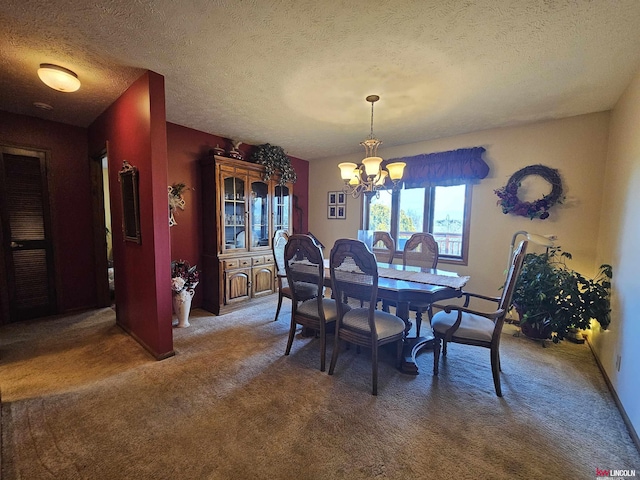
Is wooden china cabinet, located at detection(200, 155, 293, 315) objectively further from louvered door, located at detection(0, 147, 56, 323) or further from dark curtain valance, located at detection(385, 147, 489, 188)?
dark curtain valance, located at detection(385, 147, 489, 188)

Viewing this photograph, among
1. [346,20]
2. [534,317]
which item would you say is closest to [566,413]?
[534,317]

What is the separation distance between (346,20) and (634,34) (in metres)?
1.81

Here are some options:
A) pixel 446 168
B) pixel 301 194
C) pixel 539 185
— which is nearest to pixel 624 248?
pixel 539 185

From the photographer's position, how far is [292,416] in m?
1.73

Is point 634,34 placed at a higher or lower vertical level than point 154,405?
higher

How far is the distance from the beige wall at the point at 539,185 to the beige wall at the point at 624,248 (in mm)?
189

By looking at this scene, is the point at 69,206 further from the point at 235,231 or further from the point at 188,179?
the point at 235,231

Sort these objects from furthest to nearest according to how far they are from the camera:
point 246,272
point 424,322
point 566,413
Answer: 1. point 246,272
2. point 424,322
3. point 566,413

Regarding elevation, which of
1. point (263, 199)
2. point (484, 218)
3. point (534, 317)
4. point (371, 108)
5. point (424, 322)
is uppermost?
point (371, 108)

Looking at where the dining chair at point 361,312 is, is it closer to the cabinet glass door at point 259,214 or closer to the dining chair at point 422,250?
the dining chair at point 422,250

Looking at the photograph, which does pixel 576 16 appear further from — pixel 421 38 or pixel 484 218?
pixel 484 218

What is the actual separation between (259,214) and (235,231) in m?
0.50

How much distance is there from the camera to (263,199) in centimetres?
411

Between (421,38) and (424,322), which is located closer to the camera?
(421,38)
